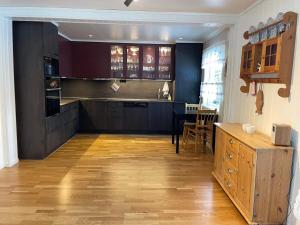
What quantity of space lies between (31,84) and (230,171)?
11.4 feet

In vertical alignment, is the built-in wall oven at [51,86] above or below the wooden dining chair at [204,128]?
above

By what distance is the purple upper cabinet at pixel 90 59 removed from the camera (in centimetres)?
686

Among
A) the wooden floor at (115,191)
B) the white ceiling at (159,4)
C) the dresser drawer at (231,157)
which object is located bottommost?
the wooden floor at (115,191)

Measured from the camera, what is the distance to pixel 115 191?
335cm

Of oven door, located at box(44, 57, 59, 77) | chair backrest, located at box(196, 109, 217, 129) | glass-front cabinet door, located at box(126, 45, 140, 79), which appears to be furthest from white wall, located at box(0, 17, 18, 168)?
chair backrest, located at box(196, 109, 217, 129)

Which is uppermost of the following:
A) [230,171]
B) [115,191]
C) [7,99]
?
[7,99]

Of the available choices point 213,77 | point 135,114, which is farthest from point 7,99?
point 213,77

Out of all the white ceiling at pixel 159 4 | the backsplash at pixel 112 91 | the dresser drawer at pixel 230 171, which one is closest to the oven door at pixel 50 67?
the white ceiling at pixel 159 4

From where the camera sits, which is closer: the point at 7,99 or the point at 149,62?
the point at 7,99

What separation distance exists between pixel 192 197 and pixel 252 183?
95 cm

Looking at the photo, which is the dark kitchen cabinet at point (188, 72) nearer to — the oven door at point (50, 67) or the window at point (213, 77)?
the window at point (213, 77)

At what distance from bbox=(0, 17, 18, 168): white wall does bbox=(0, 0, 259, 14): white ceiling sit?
547 mm

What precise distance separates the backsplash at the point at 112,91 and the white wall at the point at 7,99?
9.42 feet

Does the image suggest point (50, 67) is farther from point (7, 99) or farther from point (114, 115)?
point (114, 115)
